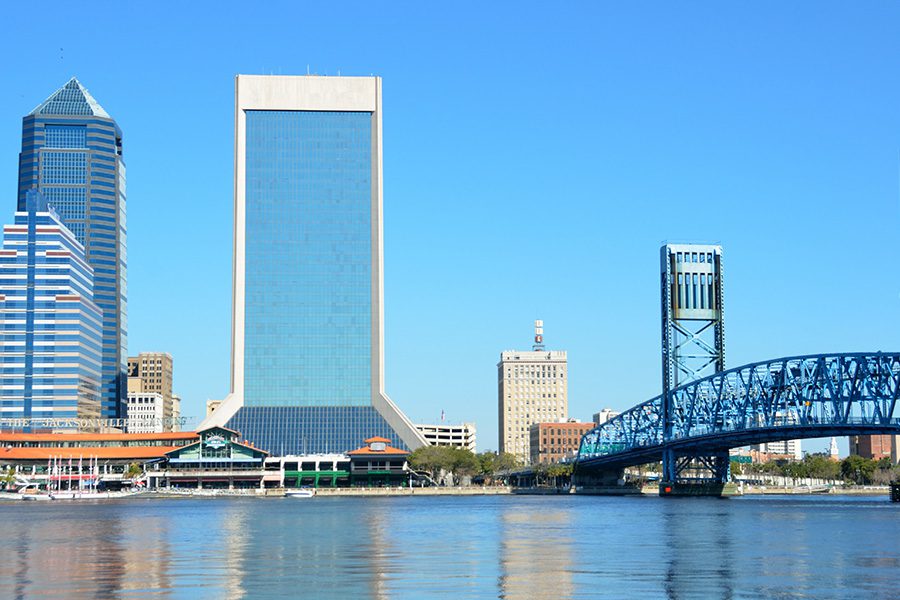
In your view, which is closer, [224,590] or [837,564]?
[224,590]

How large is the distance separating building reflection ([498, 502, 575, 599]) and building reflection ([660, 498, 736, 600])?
4.93 m

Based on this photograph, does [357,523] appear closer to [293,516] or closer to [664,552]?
[293,516]

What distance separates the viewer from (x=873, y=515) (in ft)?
447

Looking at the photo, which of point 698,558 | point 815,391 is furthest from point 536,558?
point 815,391

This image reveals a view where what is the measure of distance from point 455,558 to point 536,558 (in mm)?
4461

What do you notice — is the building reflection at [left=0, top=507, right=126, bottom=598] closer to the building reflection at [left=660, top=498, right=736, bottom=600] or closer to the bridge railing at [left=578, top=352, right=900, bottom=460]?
the building reflection at [left=660, top=498, right=736, bottom=600]

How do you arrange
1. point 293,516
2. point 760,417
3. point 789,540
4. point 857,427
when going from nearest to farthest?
point 789,540, point 293,516, point 857,427, point 760,417

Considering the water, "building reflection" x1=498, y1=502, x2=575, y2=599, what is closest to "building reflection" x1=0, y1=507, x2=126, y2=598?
the water

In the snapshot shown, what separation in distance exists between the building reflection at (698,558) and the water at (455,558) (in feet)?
0.43

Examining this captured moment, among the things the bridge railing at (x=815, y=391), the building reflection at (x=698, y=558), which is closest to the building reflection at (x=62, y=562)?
the building reflection at (x=698, y=558)

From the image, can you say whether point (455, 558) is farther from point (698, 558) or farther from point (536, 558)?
point (698, 558)

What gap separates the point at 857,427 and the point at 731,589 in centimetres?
11601

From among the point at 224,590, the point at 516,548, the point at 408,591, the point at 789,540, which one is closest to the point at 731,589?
the point at 408,591

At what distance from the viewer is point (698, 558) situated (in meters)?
72.6
